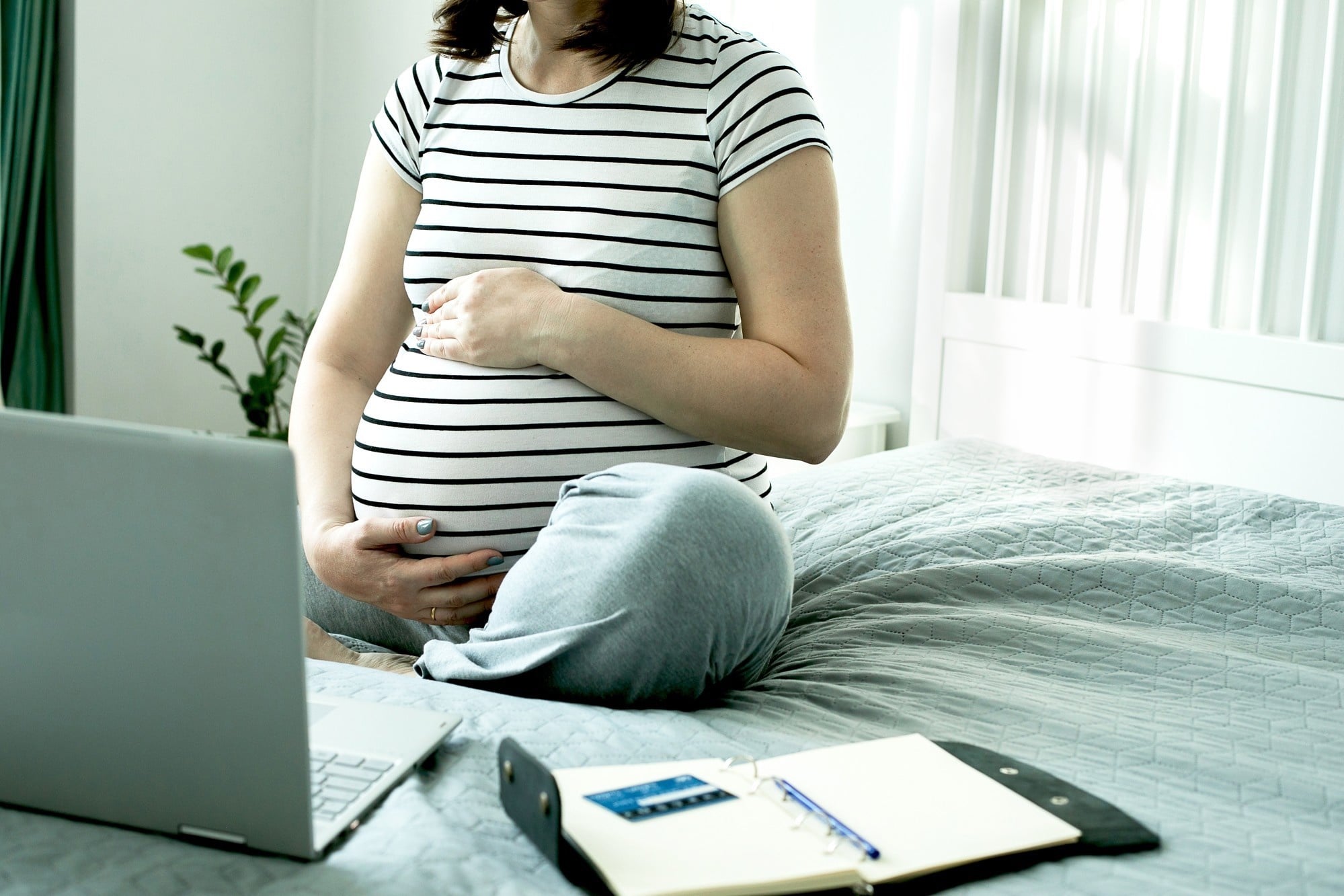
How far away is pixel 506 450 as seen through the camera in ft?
3.23

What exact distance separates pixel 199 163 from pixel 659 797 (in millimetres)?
2416

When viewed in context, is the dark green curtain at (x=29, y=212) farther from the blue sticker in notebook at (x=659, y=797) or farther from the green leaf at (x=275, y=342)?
the blue sticker in notebook at (x=659, y=797)

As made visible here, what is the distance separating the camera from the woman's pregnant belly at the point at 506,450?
0.98 meters

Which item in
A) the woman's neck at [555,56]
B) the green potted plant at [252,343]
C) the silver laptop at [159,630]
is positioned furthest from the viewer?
the green potted plant at [252,343]

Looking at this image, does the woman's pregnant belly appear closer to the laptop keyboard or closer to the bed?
the bed

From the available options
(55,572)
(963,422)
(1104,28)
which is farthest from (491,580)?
(1104,28)

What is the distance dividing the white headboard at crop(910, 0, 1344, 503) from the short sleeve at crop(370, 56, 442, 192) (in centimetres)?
92

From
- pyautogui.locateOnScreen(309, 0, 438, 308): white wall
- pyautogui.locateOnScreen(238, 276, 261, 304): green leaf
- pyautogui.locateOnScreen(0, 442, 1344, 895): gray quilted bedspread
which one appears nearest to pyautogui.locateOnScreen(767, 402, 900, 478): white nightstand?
pyautogui.locateOnScreen(0, 442, 1344, 895): gray quilted bedspread

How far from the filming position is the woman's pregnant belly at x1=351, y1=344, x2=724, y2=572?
0.98 meters

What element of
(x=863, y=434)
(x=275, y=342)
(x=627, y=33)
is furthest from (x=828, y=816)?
(x=275, y=342)

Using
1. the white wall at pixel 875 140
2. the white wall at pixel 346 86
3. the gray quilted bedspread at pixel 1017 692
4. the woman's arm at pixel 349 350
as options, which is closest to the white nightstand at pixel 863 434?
the white wall at pixel 875 140

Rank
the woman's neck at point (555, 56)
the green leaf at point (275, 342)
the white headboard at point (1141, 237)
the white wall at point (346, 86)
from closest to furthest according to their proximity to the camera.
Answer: the woman's neck at point (555, 56) → the white headboard at point (1141, 237) → the green leaf at point (275, 342) → the white wall at point (346, 86)

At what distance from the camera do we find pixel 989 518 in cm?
124

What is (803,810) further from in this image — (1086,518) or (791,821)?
(1086,518)
